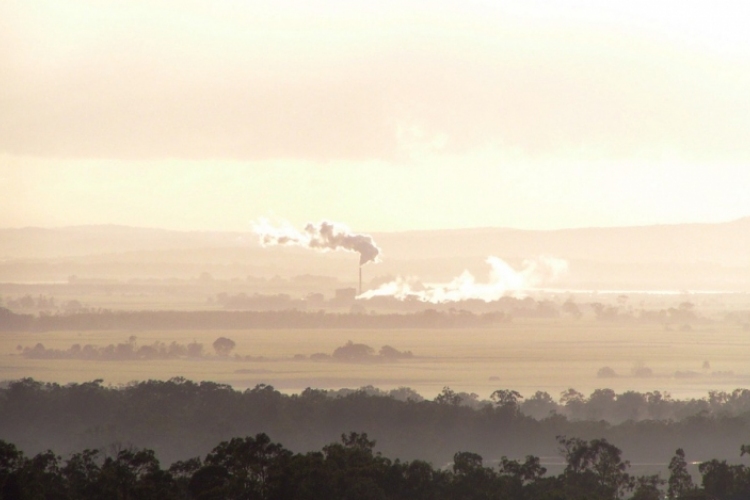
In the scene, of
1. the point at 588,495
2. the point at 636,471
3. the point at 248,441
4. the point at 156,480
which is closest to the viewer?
the point at 156,480

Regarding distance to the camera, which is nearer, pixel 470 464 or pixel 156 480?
pixel 156 480

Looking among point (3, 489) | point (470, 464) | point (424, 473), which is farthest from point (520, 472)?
point (3, 489)

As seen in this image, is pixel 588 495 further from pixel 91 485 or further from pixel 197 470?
pixel 91 485

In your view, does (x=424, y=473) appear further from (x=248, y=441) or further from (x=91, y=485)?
(x=91, y=485)

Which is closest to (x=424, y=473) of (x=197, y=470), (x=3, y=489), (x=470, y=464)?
(x=470, y=464)

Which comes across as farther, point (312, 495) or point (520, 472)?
point (520, 472)

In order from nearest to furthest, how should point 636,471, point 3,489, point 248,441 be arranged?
point 3,489 → point 248,441 → point 636,471

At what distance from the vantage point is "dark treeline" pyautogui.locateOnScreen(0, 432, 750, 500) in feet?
316

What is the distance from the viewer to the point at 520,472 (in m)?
118

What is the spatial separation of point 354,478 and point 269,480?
663 cm

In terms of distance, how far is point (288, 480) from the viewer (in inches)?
3944

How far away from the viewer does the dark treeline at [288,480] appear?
316ft

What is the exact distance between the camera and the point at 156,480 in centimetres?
9675

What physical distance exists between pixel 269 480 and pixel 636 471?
10365cm
